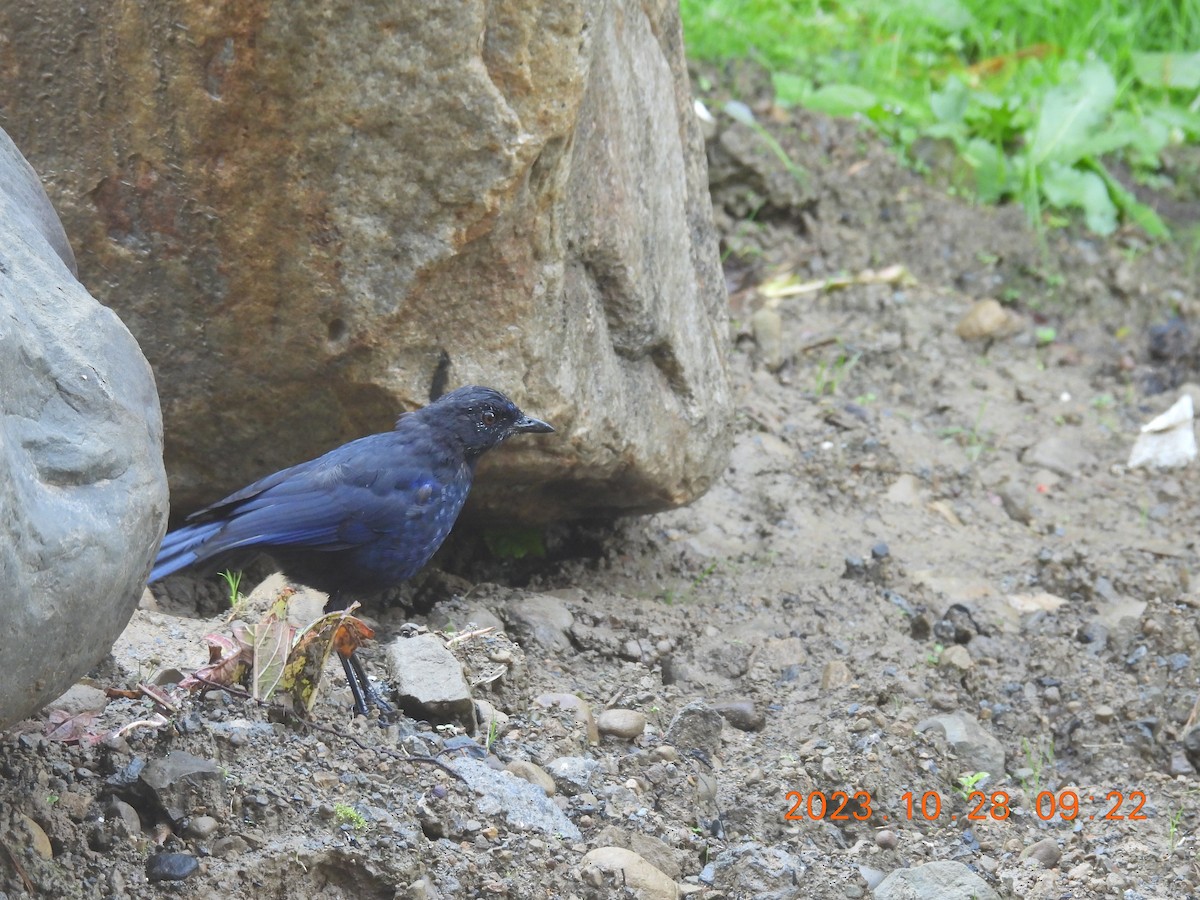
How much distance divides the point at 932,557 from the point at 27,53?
3.67m

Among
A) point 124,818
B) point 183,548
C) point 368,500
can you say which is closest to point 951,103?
point 368,500

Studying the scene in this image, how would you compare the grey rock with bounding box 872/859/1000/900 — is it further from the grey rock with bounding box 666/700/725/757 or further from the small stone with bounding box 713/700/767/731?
the small stone with bounding box 713/700/767/731

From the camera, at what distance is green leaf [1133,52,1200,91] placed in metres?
9.04

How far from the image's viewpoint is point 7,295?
2.52 meters

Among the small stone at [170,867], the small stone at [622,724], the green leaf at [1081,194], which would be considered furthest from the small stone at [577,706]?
the green leaf at [1081,194]

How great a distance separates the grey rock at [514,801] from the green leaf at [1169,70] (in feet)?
23.9

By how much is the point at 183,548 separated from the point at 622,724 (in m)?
1.39

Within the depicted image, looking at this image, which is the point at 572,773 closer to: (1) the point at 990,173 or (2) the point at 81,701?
(2) the point at 81,701

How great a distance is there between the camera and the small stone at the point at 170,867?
2.79m

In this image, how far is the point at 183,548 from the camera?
432 centimetres

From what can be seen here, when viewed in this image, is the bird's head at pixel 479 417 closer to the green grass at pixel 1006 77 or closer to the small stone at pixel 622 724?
the small stone at pixel 622 724

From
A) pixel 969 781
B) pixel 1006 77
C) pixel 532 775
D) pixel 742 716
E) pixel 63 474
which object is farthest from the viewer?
pixel 1006 77

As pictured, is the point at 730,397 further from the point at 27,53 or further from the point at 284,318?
the point at 27,53
